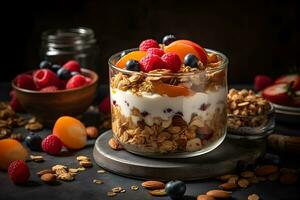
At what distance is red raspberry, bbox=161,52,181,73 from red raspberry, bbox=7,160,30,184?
381 mm

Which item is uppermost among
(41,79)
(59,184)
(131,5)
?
(131,5)

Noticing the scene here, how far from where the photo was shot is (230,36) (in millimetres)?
2213

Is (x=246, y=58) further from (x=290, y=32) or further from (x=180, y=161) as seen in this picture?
(x=180, y=161)

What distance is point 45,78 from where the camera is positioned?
1726mm

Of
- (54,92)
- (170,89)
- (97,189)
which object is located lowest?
(97,189)

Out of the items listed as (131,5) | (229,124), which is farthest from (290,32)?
(229,124)

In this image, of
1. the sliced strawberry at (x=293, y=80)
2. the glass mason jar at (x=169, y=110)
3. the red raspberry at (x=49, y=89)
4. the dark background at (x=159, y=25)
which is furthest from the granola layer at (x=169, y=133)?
the dark background at (x=159, y=25)

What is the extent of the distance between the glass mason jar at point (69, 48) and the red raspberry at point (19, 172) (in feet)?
2.06

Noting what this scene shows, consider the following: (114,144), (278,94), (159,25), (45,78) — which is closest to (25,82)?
(45,78)

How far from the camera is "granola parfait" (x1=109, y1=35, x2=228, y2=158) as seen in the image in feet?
4.42

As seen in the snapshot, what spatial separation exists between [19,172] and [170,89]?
374 mm

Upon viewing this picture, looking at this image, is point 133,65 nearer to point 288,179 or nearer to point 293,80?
point 288,179

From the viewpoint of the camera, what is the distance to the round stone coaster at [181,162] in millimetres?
1378

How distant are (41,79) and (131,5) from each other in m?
0.55
